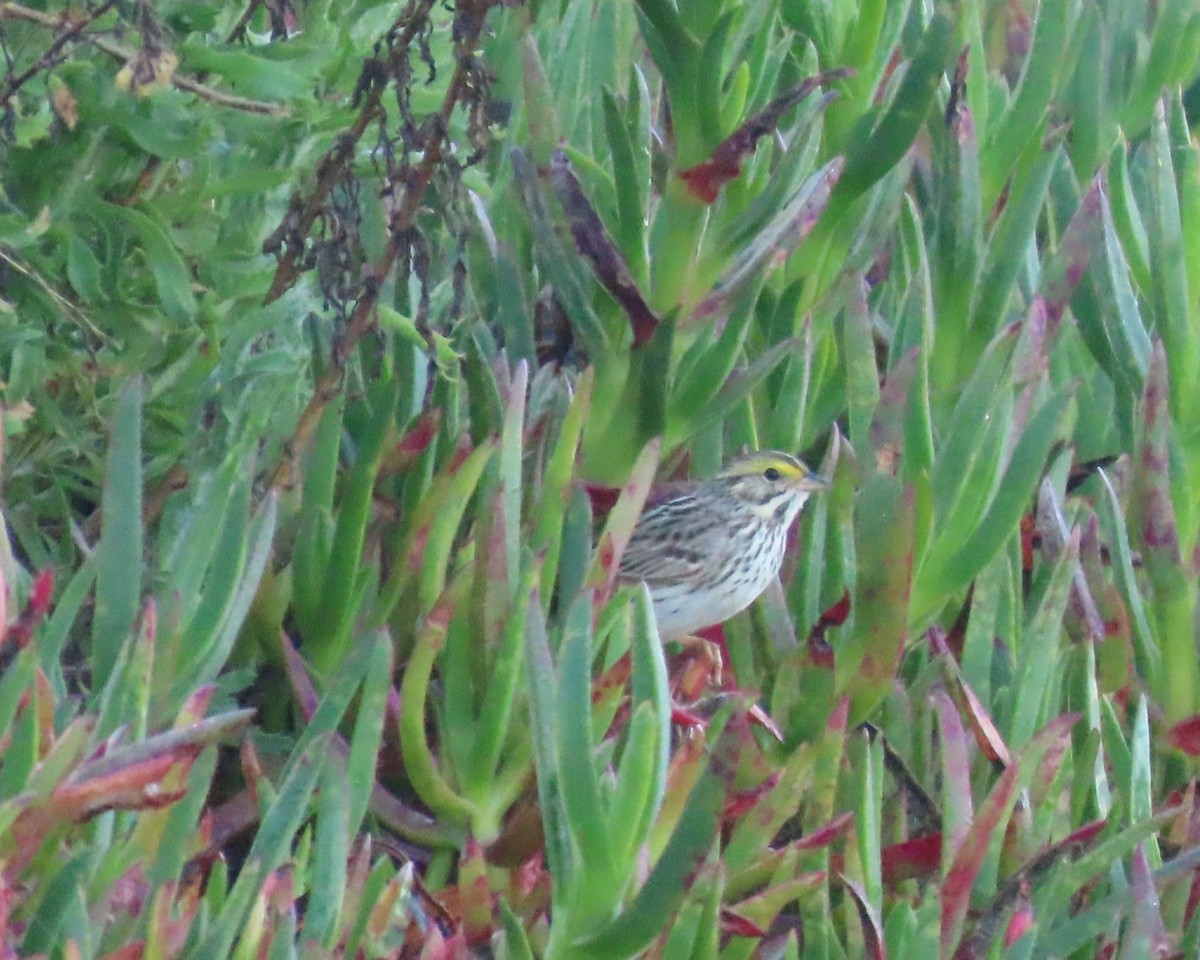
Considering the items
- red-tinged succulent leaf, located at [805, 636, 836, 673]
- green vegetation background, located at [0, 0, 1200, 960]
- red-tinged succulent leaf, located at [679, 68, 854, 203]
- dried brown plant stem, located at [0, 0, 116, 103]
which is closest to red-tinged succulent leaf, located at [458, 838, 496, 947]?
green vegetation background, located at [0, 0, 1200, 960]

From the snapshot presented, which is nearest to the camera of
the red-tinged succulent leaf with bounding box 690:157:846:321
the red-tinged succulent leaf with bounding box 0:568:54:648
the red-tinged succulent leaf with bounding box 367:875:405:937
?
the red-tinged succulent leaf with bounding box 0:568:54:648

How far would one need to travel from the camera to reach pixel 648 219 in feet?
6.52

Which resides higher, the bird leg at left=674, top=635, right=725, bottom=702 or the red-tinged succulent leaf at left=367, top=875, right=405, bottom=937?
the bird leg at left=674, top=635, right=725, bottom=702

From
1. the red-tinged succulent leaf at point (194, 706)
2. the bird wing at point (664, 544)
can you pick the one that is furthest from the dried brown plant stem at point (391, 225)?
the bird wing at point (664, 544)

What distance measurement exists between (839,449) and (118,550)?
0.83m

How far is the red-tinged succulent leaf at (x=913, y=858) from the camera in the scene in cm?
175

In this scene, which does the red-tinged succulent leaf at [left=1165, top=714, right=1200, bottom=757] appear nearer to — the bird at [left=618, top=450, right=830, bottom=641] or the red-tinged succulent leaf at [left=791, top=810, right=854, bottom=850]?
the bird at [left=618, top=450, right=830, bottom=641]

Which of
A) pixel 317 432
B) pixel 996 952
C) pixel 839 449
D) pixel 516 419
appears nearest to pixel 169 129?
pixel 317 432

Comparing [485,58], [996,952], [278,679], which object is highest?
[485,58]

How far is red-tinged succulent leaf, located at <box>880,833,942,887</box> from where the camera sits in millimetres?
1753

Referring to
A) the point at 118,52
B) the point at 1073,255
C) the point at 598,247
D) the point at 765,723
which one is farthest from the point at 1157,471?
the point at 118,52

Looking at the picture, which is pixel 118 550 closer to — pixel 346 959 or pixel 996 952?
pixel 346 959

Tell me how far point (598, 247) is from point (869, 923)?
2.45 feet

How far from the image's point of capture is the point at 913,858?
5.78 feet
